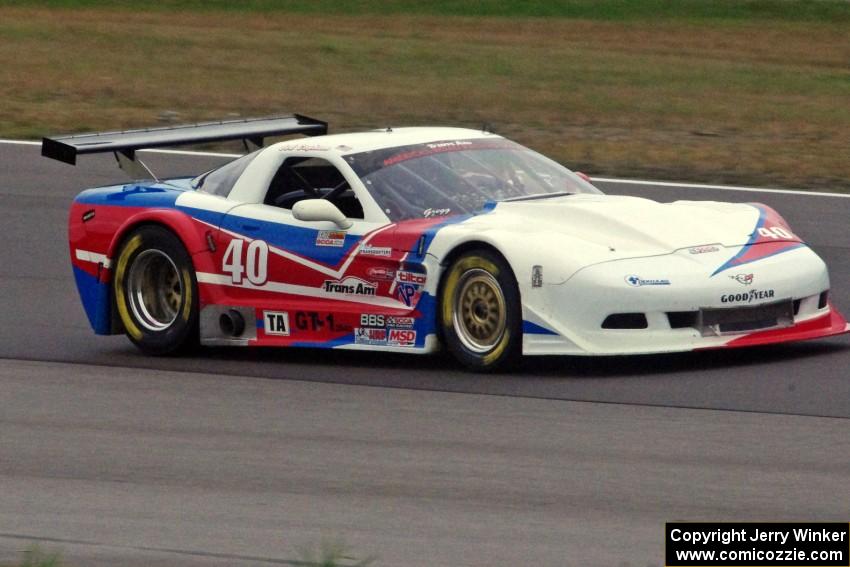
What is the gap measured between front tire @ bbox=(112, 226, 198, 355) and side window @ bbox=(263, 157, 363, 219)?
2.05ft

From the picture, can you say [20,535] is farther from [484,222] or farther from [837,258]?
[837,258]

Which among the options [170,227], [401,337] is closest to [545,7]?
[170,227]

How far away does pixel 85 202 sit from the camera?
34.9 feet

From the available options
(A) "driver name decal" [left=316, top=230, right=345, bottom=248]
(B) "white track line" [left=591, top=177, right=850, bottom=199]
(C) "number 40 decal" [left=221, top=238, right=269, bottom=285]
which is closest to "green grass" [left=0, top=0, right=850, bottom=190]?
(B) "white track line" [left=591, top=177, right=850, bottom=199]

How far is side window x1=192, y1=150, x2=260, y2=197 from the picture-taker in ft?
33.5

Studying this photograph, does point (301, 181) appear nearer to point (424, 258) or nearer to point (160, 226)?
point (160, 226)

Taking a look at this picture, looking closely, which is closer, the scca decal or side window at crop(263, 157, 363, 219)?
the scca decal

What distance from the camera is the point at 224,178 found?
10.3m

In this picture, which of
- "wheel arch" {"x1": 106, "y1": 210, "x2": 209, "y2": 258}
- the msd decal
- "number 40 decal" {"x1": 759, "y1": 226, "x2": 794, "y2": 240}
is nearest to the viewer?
the msd decal

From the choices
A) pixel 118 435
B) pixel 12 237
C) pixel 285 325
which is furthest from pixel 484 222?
pixel 12 237

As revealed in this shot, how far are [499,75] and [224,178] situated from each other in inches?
598

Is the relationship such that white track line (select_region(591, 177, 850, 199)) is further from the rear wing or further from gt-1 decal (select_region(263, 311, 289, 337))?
gt-1 decal (select_region(263, 311, 289, 337))

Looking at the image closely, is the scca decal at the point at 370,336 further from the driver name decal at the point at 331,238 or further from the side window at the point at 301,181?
the side window at the point at 301,181

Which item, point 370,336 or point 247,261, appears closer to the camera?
point 370,336
